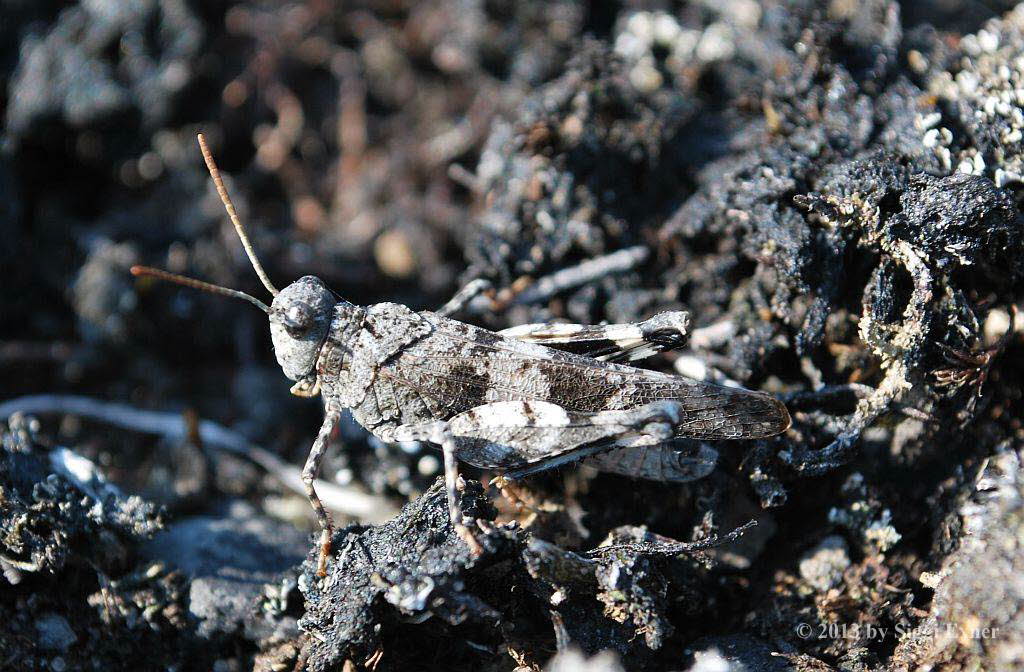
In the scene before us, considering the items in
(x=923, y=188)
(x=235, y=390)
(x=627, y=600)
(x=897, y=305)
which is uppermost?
(x=923, y=188)

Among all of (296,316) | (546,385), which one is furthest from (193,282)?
(546,385)

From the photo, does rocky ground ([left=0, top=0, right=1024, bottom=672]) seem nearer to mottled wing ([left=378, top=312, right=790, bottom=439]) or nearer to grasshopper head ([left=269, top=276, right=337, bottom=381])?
mottled wing ([left=378, top=312, right=790, bottom=439])

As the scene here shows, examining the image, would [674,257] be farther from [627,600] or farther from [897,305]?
[627,600]

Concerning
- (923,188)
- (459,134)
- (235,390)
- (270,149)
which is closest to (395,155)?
(459,134)

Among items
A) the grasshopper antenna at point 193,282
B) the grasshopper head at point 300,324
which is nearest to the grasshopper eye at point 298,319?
the grasshopper head at point 300,324

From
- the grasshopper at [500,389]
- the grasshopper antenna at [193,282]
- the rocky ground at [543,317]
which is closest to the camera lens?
the rocky ground at [543,317]

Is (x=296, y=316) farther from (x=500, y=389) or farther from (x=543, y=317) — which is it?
(x=543, y=317)

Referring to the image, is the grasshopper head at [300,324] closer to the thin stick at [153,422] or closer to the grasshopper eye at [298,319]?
the grasshopper eye at [298,319]
